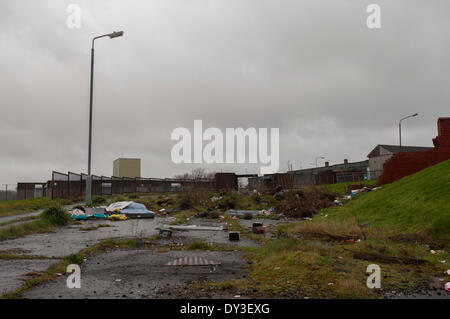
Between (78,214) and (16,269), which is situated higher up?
(78,214)

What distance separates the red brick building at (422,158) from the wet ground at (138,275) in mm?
18465

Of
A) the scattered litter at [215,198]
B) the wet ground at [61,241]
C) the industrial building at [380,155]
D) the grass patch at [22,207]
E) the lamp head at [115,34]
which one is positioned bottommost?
the wet ground at [61,241]

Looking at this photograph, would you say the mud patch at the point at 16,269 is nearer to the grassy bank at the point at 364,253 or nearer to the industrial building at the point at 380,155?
the grassy bank at the point at 364,253

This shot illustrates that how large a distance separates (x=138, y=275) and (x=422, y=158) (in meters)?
21.9

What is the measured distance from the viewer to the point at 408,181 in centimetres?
1770

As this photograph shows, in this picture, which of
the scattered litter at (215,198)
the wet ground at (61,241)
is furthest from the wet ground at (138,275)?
the scattered litter at (215,198)

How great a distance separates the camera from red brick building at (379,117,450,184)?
73.7 feet

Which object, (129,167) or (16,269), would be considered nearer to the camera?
(16,269)

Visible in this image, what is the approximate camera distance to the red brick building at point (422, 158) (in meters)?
22.5

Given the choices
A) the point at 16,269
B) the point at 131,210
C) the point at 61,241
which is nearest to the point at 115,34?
the point at 131,210

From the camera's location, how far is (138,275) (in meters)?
6.26

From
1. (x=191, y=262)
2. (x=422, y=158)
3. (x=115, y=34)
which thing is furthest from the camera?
(x=422, y=158)

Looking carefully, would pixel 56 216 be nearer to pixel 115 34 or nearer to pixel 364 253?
pixel 115 34

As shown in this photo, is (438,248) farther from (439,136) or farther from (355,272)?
(439,136)
